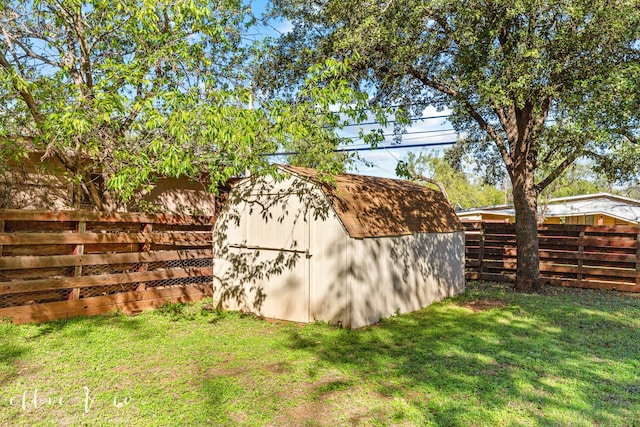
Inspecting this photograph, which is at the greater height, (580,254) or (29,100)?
(29,100)

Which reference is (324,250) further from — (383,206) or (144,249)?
(144,249)

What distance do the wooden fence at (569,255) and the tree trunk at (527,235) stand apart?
120 centimetres

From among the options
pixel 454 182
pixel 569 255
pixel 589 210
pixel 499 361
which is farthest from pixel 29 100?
pixel 454 182

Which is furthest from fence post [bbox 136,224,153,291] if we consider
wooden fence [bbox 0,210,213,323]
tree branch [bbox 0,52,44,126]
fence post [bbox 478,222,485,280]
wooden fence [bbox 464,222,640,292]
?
fence post [bbox 478,222,485,280]

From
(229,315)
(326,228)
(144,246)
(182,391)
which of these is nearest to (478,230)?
(326,228)

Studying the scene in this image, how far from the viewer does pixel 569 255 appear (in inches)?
421

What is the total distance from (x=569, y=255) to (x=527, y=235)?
5.37ft

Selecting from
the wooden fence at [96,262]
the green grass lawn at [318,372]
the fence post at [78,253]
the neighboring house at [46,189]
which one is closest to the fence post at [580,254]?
the green grass lawn at [318,372]

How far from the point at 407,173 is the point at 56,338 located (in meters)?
5.69

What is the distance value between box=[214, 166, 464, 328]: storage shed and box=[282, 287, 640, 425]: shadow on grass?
503 mm

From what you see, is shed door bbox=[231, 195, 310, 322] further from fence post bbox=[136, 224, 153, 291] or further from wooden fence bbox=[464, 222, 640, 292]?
wooden fence bbox=[464, 222, 640, 292]

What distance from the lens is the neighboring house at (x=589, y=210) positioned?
721 inches

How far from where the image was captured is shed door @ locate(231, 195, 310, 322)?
6.77 m

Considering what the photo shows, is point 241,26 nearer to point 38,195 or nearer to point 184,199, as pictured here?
point 184,199
